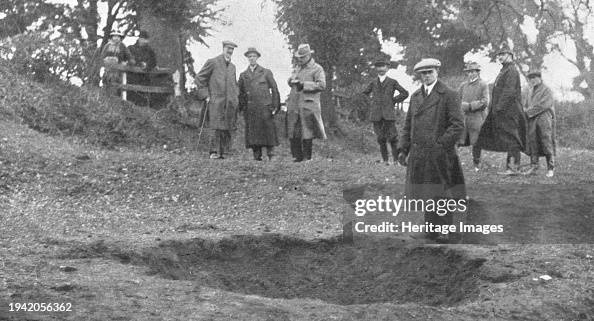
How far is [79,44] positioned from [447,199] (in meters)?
13.1

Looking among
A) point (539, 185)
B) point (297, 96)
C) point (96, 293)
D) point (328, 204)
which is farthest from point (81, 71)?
point (96, 293)

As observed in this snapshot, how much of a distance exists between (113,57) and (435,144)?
1252 cm

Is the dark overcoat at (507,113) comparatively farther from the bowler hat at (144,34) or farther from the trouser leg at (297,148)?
the bowler hat at (144,34)

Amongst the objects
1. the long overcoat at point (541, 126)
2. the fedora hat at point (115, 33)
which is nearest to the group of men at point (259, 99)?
the long overcoat at point (541, 126)

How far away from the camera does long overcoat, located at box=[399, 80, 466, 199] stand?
8.34m

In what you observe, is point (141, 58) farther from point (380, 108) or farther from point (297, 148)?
point (380, 108)

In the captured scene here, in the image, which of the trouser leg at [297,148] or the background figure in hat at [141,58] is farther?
the background figure in hat at [141,58]

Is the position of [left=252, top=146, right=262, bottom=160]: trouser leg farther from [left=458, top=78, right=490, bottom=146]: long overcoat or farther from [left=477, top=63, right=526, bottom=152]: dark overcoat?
[left=477, top=63, right=526, bottom=152]: dark overcoat

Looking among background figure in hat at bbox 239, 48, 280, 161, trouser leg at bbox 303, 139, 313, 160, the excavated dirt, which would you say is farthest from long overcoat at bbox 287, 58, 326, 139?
the excavated dirt

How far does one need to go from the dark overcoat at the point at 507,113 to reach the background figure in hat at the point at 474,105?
318 millimetres

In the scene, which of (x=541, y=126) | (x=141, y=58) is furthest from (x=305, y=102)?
(x=141, y=58)

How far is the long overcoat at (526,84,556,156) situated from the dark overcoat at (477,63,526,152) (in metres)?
0.35

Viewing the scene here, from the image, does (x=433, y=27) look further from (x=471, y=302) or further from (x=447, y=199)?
(x=471, y=302)

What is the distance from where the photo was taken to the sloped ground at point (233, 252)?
588 cm
